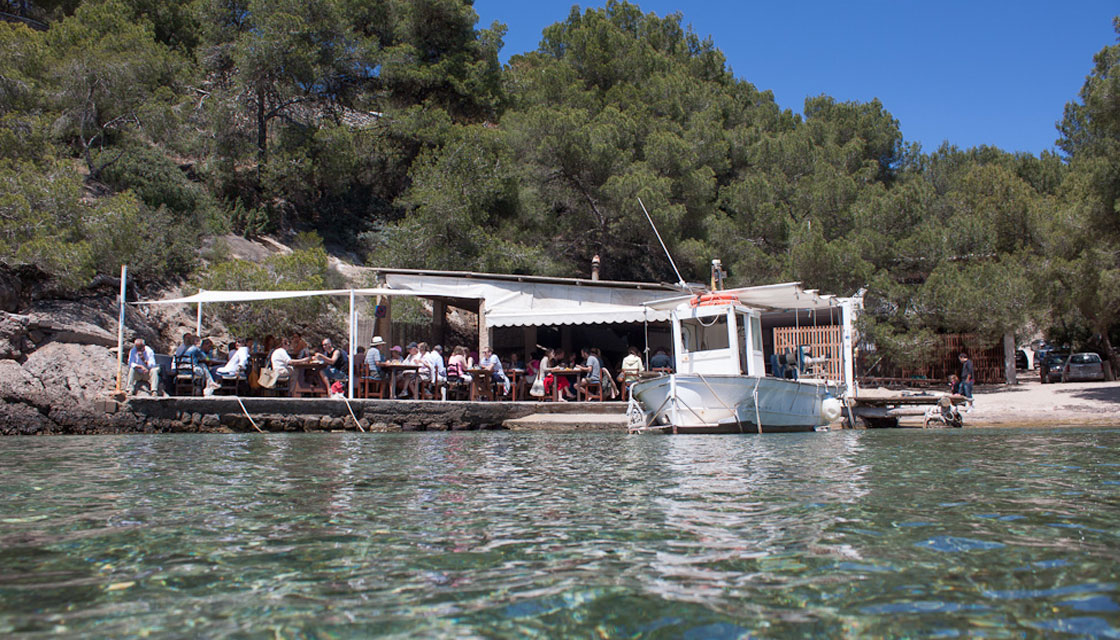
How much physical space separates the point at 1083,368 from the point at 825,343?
1025cm

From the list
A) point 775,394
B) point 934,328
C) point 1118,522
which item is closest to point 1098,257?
point 934,328

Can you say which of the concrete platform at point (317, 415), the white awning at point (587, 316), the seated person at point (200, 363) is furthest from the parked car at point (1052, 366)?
A: the seated person at point (200, 363)

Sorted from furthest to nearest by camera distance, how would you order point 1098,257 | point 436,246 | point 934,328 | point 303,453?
1. point 436,246
2. point 934,328
3. point 1098,257
4. point 303,453

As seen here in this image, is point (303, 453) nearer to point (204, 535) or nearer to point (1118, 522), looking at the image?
point (204, 535)

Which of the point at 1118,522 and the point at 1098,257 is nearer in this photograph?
the point at 1118,522

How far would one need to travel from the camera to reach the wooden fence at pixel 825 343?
57.9ft

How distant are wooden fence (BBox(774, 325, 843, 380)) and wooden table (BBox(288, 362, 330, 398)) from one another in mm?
9688

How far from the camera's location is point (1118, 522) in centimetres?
459

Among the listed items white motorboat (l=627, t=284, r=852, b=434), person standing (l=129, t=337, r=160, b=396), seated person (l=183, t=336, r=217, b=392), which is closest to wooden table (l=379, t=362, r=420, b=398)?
seated person (l=183, t=336, r=217, b=392)

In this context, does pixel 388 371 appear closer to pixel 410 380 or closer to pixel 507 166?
pixel 410 380

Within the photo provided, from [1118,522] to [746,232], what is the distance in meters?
22.5

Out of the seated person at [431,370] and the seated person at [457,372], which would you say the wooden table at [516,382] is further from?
the seated person at [431,370]

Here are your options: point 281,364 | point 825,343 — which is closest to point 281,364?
point 281,364

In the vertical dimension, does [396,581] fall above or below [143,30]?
below
